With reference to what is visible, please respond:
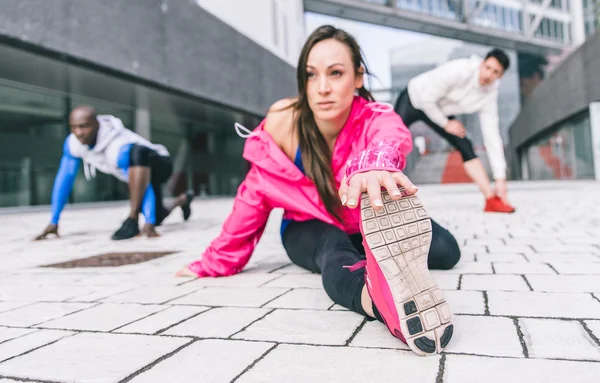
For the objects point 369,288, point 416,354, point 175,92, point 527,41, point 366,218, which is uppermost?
point 527,41

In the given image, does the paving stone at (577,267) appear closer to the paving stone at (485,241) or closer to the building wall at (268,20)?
the paving stone at (485,241)

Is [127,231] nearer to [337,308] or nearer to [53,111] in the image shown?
[337,308]

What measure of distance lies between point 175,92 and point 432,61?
34816 millimetres

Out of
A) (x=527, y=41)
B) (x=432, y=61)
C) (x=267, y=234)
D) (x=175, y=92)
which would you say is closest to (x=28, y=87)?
(x=175, y=92)

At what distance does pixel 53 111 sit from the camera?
1140 centimetres

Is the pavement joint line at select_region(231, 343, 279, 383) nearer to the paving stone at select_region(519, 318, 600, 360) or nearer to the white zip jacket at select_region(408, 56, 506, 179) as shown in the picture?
the paving stone at select_region(519, 318, 600, 360)

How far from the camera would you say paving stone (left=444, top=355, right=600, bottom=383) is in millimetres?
1132

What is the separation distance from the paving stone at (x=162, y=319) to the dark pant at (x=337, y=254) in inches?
20.8

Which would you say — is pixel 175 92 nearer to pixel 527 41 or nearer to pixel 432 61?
pixel 527 41

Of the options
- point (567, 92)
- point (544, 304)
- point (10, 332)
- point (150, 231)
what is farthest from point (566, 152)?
point (10, 332)

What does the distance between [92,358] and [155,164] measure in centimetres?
403

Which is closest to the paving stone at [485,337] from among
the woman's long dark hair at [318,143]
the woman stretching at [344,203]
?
the woman stretching at [344,203]

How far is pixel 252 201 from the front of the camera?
2375 mm

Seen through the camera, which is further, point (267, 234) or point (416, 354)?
point (267, 234)
